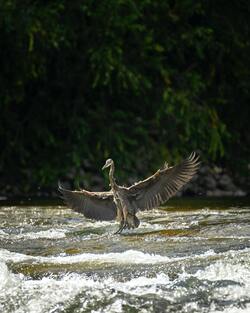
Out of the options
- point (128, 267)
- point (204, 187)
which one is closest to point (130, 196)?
point (128, 267)

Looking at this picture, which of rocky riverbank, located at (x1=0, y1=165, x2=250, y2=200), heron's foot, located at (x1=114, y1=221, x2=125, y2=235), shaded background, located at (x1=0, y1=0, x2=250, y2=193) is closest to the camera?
heron's foot, located at (x1=114, y1=221, x2=125, y2=235)

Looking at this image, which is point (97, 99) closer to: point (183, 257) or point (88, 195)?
point (88, 195)

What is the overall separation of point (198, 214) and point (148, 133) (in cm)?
662

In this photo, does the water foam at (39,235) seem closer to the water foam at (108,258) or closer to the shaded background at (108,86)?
the water foam at (108,258)

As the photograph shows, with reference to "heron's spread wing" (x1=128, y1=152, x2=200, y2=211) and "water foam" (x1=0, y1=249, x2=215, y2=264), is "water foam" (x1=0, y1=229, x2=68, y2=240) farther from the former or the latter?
"water foam" (x1=0, y1=249, x2=215, y2=264)

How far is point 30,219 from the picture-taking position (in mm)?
12203

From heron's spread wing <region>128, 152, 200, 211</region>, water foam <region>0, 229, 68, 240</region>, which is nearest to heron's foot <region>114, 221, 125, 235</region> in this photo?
heron's spread wing <region>128, 152, 200, 211</region>

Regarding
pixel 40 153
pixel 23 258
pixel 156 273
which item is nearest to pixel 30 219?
pixel 23 258

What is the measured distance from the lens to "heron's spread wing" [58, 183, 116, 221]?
10.7m

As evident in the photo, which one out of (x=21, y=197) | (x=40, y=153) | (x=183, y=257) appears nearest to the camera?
(x=183, y=257)

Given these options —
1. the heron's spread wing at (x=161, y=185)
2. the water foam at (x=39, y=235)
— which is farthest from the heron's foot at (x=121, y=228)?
the water foam at (x=39, y=235)

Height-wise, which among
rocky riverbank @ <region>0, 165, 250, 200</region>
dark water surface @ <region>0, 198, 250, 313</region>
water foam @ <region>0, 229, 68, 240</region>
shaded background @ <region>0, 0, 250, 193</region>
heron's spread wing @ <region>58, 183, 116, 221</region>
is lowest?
dark water surface @ <region>0, 198, 250, 313</region>

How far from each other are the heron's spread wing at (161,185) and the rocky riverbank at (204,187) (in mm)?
6732

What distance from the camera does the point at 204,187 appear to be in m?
19.3
